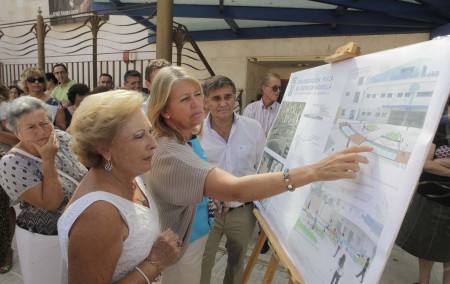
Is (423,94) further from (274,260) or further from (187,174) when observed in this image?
(274,260)

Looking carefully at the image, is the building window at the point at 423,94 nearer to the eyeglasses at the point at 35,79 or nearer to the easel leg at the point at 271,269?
the easel leg at the point at 271,269

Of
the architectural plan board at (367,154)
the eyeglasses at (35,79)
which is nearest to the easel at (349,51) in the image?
the architectural plan board at (367,154)

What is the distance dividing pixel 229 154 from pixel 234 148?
0.06m

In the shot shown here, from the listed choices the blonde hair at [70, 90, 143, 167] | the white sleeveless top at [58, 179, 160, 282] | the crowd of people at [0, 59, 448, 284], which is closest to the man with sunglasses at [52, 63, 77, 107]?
the crowd of people at [0, 59, 448, 284]

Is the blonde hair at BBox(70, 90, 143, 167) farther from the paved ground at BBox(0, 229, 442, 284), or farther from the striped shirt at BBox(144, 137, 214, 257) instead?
the paved ground at BBox(0, 229, 442, 284)

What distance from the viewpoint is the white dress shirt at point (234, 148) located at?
228 centimetres

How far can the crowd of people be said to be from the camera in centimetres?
103

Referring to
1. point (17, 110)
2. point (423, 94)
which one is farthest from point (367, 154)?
point (17, 110)

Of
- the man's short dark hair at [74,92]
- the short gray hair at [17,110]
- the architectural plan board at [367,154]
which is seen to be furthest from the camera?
the man's short dark hair at [74,92]

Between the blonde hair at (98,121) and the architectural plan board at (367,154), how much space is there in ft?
2.79

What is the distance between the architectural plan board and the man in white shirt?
2.06 ft

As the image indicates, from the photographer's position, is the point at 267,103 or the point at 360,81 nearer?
the point at 360,81

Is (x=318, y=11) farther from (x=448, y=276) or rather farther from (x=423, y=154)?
(x=423, y=154)

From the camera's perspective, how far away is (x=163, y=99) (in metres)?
1.43
